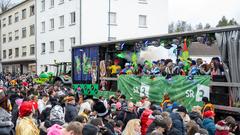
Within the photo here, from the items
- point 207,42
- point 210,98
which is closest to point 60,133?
point 210,98

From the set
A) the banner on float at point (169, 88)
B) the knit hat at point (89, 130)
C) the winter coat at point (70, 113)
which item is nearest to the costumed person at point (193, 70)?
the banner on float at point (169, 88)

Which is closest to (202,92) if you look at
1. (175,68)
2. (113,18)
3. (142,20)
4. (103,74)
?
(175,68)

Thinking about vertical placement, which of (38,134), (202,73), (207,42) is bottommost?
(38,134)

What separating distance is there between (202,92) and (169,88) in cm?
168

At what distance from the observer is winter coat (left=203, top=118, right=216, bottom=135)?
8812mm

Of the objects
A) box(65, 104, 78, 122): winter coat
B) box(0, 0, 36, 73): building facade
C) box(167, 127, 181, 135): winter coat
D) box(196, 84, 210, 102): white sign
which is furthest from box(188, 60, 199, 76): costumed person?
box(0, 0, 36, 73): building facade

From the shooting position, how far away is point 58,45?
44.0 m

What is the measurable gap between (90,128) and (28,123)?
1732 mm

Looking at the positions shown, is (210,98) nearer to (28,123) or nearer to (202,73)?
(202,73)

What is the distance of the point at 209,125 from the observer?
8.91 metres

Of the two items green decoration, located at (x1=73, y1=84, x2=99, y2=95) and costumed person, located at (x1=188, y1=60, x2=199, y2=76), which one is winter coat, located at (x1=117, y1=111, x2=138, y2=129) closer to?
costumed person, located at (x1=188, y1=60, x2=199, y2=76)

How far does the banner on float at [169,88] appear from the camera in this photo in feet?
41.9

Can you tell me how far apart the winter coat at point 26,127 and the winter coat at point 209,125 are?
3841 mm

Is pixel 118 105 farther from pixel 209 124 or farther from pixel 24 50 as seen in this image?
pixel 24 50
